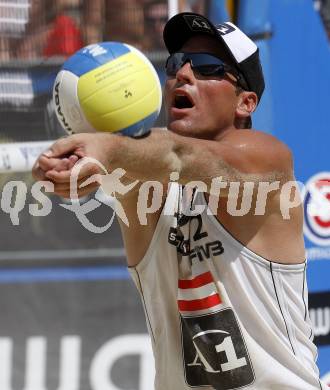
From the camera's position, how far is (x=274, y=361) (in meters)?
2.87

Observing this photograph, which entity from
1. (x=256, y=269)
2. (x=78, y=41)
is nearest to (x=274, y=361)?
Result: (x=256, y=269)

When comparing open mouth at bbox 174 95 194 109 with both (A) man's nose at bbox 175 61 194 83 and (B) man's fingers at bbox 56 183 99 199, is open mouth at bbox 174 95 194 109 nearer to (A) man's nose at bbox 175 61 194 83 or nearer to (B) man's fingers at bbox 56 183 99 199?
(A) man's nose at bbox 175 61 194 83

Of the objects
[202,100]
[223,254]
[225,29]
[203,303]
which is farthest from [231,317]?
[225,29]

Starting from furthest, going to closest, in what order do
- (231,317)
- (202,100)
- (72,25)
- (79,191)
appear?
1. (72,25)
2. (202,100)
3. (231,317)
4. (79,191)

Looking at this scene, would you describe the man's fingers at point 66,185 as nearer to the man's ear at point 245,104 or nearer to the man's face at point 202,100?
the man's face at point 202,100

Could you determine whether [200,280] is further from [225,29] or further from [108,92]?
[225,29]

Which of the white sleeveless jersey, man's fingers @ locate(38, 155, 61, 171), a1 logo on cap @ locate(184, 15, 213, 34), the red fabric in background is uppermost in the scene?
a1 logo on cap @ locate(184, 15, 213, 34)

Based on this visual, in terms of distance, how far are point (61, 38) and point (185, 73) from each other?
1.89 m

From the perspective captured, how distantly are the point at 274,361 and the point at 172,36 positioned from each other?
1168mm

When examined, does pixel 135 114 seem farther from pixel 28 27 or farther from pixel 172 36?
pixel 28 27

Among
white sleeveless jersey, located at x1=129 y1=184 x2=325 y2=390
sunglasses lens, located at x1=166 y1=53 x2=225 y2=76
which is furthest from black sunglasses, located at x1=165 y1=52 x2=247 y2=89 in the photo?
white sleeveless jersey, located at x1=129 y1=184 x2=325 y2=390

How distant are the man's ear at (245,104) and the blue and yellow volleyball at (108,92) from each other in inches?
21.3

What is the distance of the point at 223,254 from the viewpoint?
2.85m

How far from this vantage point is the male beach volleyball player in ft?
9.32
